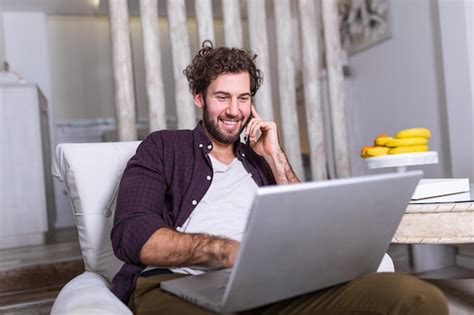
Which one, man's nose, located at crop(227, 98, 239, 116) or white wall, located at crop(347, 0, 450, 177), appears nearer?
man's nose, located at crop(227, 98, 239, 116)

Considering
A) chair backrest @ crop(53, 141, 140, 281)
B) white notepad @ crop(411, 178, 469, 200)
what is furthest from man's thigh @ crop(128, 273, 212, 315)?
white notepad @ crop(411, 178, 469, 200)

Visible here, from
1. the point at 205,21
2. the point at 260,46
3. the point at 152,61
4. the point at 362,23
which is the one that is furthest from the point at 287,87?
the point at 362,23

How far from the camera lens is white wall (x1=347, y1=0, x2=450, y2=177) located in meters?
3.13

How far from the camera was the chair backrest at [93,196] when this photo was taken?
158 cm

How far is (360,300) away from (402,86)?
2.60m

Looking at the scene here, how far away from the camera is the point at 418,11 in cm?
321

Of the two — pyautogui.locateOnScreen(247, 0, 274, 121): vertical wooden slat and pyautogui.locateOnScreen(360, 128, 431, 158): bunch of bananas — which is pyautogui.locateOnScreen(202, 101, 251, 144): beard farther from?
pyautogui.locateOnScreen(247, 0, 274, 121): vertical wooden slat

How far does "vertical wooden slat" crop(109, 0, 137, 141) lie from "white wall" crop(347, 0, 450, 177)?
178cm

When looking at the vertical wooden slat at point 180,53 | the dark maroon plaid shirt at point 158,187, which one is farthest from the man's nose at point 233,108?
the vertical wooden slat at point 180,53

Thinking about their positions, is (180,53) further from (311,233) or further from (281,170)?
(311,233)

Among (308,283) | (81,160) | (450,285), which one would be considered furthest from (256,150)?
(450,285)

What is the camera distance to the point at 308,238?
0.94 metres

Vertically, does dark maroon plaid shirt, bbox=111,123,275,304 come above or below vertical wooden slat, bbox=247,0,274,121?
below

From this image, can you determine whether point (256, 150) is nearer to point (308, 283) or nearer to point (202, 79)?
point (202, 79)
